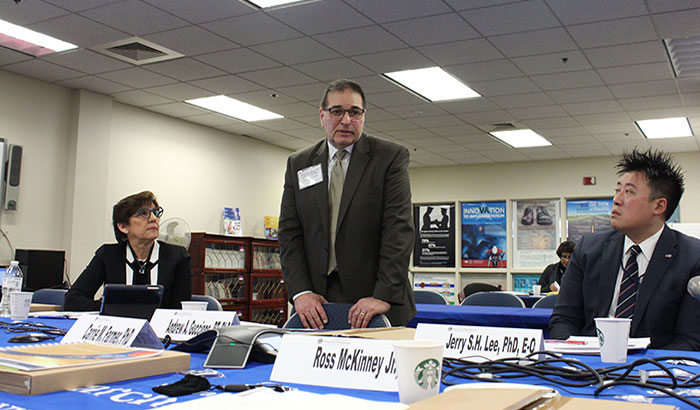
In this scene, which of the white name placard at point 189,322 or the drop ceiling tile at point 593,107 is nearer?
the white name placard at point 189,322

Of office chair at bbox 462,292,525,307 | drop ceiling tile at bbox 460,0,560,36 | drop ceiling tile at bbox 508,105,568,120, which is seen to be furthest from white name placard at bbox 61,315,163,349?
drop ceiling tile at bbox 508,105,568,120

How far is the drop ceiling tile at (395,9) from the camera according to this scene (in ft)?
14.6

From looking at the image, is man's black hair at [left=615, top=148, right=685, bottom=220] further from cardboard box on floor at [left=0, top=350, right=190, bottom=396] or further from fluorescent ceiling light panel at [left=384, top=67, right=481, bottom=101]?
fluorescent ceiling light panel at [left=384, top=67, right=481, bottom=101]

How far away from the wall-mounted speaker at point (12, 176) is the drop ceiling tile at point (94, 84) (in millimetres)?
854

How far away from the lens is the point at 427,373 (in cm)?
85

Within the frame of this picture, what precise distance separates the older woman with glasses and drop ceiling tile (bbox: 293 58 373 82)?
3114 mm

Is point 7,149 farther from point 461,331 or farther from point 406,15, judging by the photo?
point 461,331

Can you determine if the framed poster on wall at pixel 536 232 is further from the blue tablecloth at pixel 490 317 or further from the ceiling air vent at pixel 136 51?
the ceiling air vent at pixel 136 51

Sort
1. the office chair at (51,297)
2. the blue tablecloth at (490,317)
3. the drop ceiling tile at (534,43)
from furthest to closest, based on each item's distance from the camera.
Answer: the drop ceiling tile at (534,43), the blue tablecloth at (490,317), the office chair at (51,297)

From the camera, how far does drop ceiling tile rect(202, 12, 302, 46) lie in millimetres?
4793

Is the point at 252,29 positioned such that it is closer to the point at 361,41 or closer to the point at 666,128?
the point at 361,41

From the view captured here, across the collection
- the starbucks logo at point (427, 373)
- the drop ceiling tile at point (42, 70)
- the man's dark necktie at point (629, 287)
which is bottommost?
the starbucks logo at point (427, 373)

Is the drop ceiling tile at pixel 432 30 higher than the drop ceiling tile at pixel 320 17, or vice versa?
the drop ceiling tile at pixel 432 30

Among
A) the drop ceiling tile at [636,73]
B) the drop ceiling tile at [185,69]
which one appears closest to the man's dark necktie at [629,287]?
the drop ceiling tile at [636,73]
